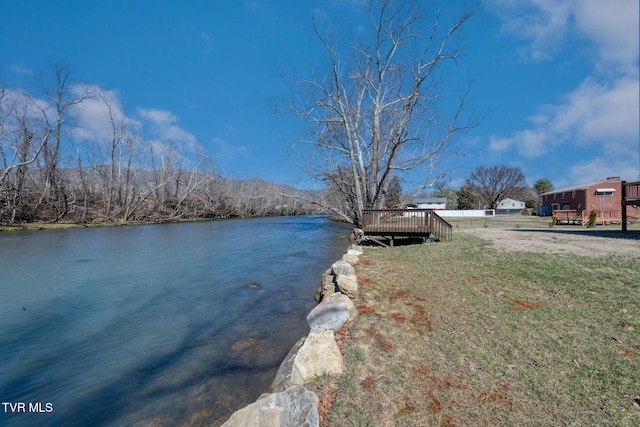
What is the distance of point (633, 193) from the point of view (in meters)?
14.5

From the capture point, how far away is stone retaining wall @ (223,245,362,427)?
2.10 metres

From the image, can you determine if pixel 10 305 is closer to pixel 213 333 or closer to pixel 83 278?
pixel 83 278

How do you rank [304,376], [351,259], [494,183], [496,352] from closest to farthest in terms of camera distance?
[304,376]
[496,352]
[351,259]
[494,183]

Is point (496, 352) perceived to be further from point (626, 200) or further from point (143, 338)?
point (626, 200)

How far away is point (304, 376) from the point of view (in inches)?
106

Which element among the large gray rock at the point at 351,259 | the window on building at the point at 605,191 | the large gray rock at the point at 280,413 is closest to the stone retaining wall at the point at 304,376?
the large gray rock at the point at 280,413

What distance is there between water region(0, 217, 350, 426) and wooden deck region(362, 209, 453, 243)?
294 cm

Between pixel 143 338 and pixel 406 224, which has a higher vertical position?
pixel 406 224

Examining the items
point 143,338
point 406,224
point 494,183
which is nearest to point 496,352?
point 143,338

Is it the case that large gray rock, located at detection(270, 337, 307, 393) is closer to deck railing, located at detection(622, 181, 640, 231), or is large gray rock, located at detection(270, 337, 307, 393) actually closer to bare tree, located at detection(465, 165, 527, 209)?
deck railing, located at detection(622, 181, 640, 231)

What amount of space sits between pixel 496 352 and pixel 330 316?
2001mm

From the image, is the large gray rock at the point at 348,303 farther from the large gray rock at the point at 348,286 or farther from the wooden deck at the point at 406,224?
the wooden deck at the point at 406,224

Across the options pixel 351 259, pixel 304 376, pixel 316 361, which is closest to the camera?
pixel 304 376

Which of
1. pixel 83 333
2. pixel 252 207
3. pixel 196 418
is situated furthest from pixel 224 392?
pixel 252 207
